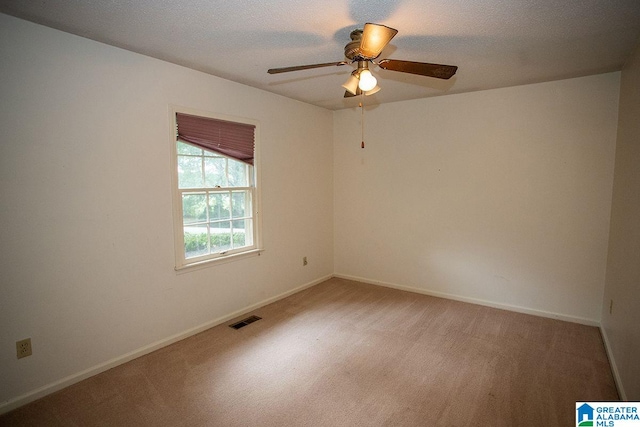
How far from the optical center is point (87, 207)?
2.36m

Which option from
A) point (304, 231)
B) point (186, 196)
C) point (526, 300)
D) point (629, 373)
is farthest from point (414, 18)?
point (526, 300)

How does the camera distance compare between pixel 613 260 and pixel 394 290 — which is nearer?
pixel 613 260

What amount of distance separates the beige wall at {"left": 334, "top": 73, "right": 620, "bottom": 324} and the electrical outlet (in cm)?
362

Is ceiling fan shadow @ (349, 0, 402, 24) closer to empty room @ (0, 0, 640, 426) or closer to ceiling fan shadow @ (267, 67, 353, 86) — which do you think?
empty room @ (0, 0, 640, 426)

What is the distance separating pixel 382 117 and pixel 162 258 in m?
3.19

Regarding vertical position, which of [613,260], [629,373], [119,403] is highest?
[613,260]

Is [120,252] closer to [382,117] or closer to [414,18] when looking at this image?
[414,18]

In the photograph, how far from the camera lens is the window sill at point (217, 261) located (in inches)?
117

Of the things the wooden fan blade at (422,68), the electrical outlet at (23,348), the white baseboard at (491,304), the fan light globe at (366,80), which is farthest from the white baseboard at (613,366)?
the electrical outlet at (23,348)

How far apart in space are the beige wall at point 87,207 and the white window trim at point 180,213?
0.05 meters

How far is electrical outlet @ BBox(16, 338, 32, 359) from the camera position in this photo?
6.85 ft

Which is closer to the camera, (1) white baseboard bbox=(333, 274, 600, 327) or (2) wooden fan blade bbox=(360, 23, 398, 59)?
(2) wooden fan blade bbox=(360, 23, 398, 59)

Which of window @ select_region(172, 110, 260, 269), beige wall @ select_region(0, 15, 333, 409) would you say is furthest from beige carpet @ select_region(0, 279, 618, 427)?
window @ select_region(172, 110, 260, 269)

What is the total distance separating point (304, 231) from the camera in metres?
4.38
